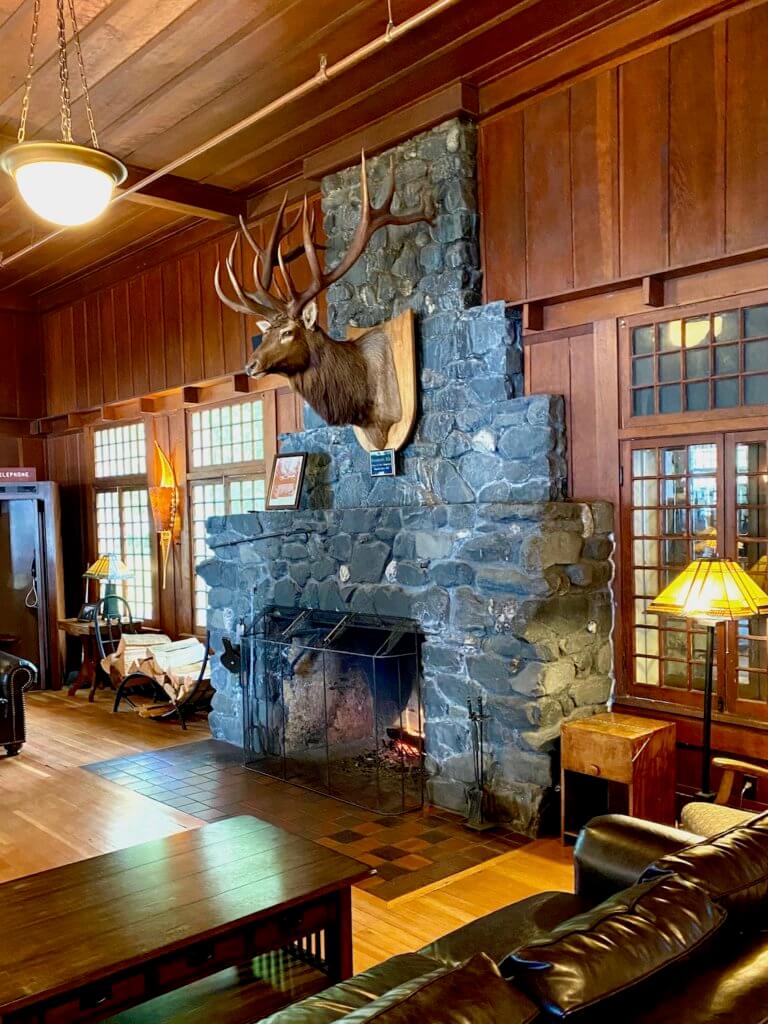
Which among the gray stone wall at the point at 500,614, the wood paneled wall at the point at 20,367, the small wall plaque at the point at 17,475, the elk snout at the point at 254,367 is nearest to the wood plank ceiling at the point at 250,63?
the elk snout at the point at 254,367

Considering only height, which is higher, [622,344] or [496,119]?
[496,119]

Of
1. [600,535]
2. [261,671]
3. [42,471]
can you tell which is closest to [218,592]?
[261,671]

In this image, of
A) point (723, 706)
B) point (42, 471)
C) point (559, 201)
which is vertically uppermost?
point (559, 201)

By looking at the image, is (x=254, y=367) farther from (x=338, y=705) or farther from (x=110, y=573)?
(x=110, y=573)

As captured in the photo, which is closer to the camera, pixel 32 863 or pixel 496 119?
pixel 32 863

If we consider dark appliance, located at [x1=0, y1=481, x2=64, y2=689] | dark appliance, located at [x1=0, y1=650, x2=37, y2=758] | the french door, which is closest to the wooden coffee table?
the french door

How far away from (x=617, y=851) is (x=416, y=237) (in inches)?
143

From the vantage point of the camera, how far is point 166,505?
786cm

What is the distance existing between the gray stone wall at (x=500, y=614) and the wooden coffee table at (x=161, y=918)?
165 centimetres

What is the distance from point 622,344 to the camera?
4344 mm

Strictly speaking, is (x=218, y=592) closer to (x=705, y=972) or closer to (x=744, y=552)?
(x=744, y=552)

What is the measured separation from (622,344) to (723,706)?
5.91 feet

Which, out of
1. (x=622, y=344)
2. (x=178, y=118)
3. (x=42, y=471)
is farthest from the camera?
(x=42, y=471)

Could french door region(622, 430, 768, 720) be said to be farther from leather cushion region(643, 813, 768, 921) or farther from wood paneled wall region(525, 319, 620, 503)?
leather cushion region(643, 813, 768, 921)
